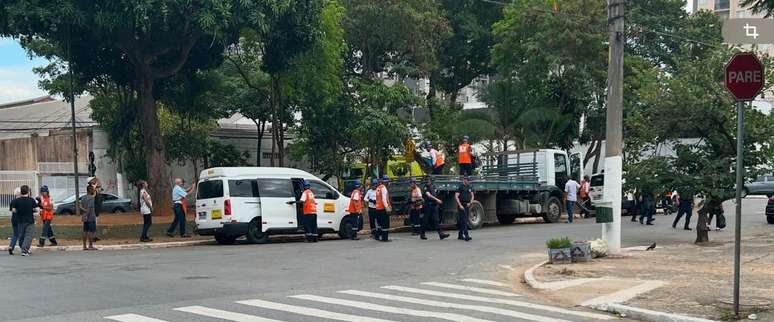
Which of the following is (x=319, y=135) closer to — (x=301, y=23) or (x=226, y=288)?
(x=301, y=23)

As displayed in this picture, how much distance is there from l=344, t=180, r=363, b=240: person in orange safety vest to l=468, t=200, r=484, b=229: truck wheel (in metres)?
4.08

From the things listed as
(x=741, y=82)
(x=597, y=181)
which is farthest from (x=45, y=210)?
(x=597, y=181)

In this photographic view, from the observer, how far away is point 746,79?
28.5 ft

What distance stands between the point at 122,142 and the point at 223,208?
19217mm

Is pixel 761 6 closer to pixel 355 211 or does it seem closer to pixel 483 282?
pixel 483 282

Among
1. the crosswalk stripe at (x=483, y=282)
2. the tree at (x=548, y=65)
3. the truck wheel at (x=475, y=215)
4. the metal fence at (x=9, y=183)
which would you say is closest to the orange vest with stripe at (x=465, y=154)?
the truck wheel at (x=475, y=215)

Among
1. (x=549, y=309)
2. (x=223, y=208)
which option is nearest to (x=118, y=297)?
(x=549, y=309)

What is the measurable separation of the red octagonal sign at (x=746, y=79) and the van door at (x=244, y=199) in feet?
44.3

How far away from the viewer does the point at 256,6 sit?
76.2 feet

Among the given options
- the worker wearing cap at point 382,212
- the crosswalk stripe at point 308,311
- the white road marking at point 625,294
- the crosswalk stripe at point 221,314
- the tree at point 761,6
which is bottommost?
the white road marking at point 625,294

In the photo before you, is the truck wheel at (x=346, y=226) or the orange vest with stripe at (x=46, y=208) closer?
the orange vest with stripe at (x=46, y=208)

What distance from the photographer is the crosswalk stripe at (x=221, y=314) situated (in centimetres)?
881

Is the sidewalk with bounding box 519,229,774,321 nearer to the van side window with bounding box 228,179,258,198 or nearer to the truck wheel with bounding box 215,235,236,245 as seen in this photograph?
the van side window with bounding box 228,179,258,198

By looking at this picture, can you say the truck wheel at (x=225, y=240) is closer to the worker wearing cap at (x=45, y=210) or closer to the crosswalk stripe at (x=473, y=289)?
the worker wearing cap at (x=45, y=210)
